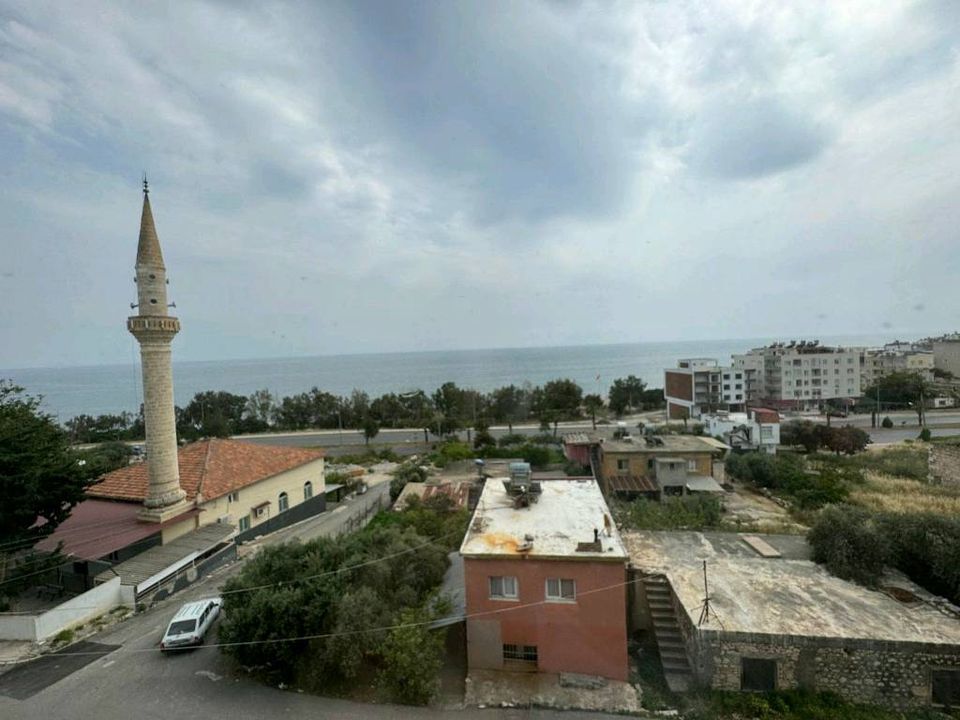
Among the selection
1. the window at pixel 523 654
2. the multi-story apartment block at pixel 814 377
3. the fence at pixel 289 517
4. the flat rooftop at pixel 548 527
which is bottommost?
the fence at pixel 289 517

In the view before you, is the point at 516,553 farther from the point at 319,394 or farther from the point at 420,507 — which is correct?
the point at 319,394

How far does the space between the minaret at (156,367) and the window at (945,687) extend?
Answer: 19699mm

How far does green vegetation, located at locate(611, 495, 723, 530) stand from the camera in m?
14.5

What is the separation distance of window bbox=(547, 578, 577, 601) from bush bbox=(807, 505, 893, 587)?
263 inches

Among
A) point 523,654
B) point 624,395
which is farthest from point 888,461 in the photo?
point 624,395

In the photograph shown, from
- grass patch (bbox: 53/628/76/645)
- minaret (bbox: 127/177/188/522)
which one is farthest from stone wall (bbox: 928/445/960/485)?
grass patch (bbox: 53/628/76/645)

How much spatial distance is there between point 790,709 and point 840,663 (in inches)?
49.2

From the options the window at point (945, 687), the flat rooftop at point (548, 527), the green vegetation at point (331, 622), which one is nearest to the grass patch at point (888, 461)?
the window at point (945, 687)

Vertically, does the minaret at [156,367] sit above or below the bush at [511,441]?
above

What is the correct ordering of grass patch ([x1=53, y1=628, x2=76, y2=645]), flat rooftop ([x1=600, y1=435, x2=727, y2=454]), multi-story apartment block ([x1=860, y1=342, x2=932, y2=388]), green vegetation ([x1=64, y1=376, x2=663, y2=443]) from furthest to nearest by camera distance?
multi-story apartment block ([x1=860, y1=342, x2=932, y2=388]), green vegetation ([x1=64, y1=376, x2=663, y2=443]), flat rooftop ([x1=600, y1=435, x2=727, y2=454]), grass patch ([x1=53, y1=628, x2=76, y2=645])

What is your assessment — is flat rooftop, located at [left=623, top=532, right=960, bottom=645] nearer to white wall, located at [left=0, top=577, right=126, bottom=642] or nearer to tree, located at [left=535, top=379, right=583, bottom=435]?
white wall, located at [left=0, top=577, right=126, bottom=642]

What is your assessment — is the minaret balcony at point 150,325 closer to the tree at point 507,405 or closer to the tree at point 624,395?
the tree at point 507,405

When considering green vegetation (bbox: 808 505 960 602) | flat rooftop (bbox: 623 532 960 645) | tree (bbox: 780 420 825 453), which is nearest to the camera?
flat rooftop (bbox: 623 532 960 645)

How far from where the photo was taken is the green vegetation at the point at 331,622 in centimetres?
854
